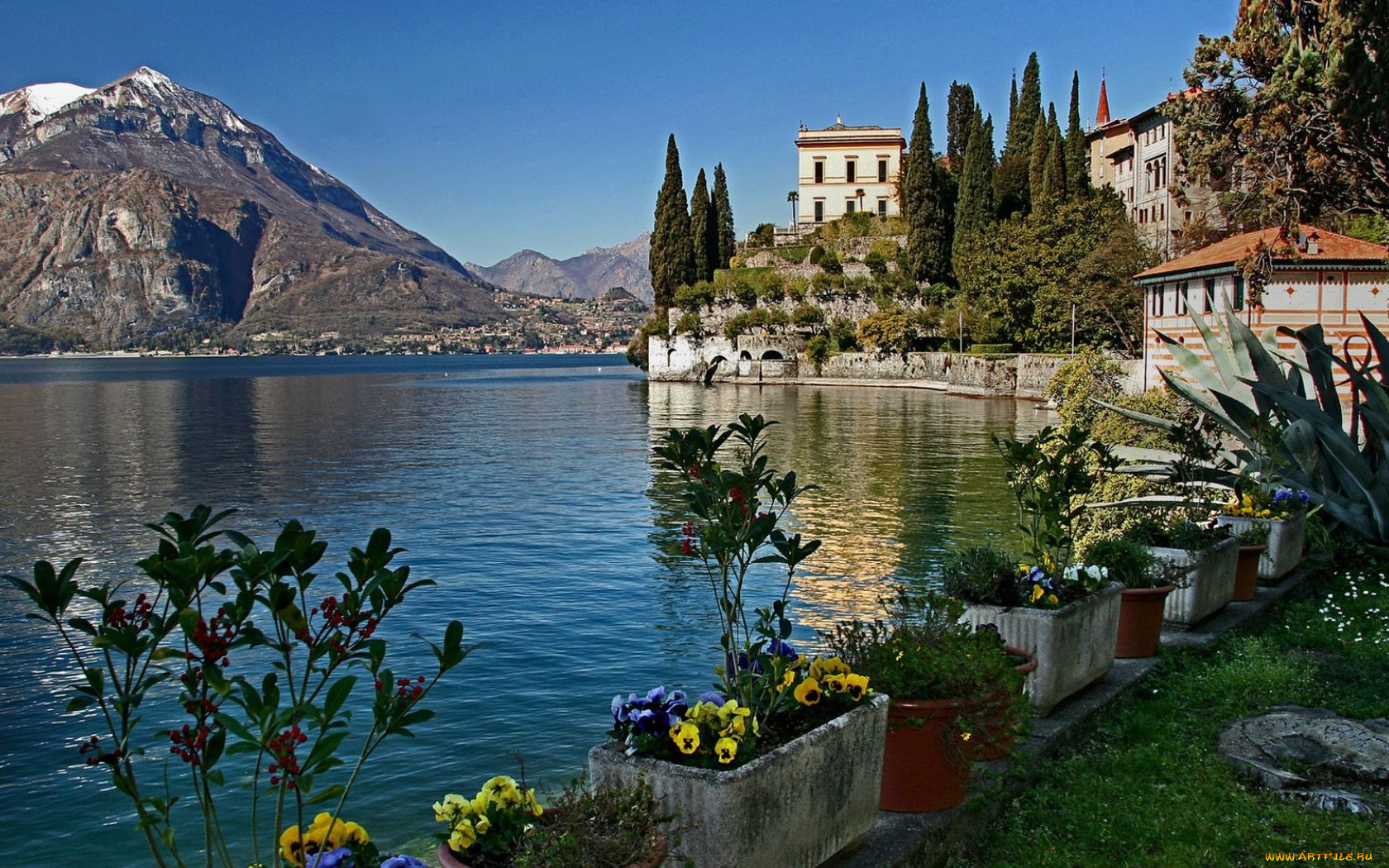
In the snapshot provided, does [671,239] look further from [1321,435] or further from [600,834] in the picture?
[600,834]

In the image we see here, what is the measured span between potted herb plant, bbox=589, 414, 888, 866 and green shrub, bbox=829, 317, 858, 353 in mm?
79762

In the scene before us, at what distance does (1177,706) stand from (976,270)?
213 feet

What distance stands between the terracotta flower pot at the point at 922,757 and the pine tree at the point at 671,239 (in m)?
80.9

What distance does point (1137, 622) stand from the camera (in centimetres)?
779

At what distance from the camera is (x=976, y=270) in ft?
227

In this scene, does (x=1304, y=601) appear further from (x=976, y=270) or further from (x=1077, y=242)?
(x=976, y=270)

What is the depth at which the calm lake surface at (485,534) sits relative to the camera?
34.1ft

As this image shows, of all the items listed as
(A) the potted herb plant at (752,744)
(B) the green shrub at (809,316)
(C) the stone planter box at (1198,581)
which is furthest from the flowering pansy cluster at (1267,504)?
(B) the green shrub at (809,316)

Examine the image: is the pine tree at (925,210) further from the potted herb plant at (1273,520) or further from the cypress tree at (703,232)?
the potted herb plant at (1273,520)

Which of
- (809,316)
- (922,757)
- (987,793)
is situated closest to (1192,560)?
(987,793)

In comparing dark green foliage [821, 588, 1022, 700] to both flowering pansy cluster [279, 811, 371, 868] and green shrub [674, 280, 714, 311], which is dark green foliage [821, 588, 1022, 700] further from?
green shrub [674, 280, 714, 311]

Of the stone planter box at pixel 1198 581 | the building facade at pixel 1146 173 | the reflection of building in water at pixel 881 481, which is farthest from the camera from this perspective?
the building facade at pixel 1146 173

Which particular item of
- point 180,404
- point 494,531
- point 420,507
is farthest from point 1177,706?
point 180,404

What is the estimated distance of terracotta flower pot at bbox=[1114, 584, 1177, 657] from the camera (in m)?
7.75
